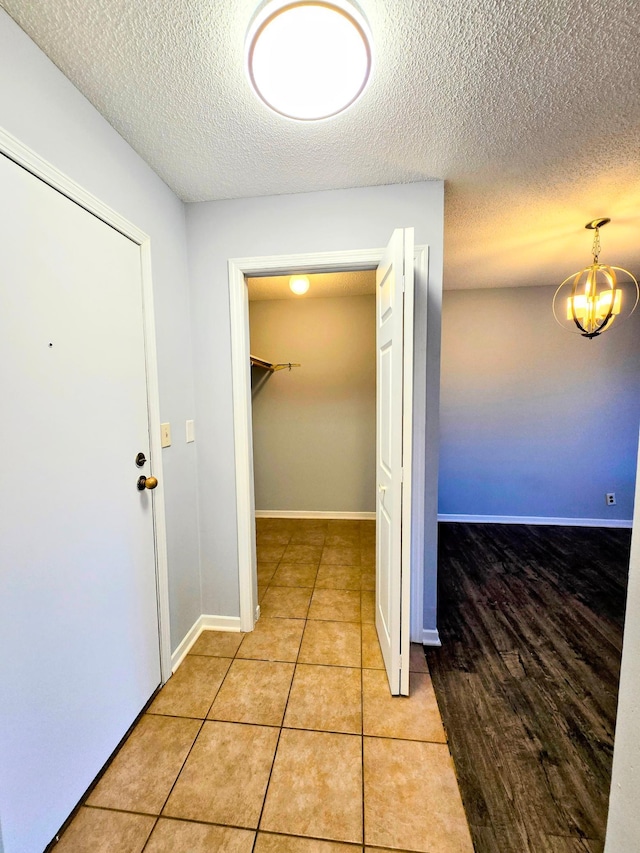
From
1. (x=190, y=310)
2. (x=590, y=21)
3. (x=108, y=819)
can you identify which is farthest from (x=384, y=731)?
(x=590, y=21)

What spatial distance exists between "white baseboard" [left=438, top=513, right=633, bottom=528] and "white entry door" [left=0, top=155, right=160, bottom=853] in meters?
3.29

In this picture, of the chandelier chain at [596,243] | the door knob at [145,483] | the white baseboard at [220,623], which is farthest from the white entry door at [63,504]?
the chandelier chain at [596,243]

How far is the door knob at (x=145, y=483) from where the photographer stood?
4.58ft

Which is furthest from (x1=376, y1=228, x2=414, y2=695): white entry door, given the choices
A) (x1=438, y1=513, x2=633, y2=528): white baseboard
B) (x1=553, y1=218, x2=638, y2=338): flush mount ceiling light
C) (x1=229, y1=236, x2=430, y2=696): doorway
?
(x1=438, y1=513, x2=633, y2=528): white baseboard

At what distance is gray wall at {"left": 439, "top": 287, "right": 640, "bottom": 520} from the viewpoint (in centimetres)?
335

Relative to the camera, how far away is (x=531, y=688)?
1552 millimetres

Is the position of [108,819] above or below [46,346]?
below

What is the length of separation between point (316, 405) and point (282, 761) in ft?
9.22

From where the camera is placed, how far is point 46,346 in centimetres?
99

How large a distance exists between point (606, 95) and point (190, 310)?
6.29 ft

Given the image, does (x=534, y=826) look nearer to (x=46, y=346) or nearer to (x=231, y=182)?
(x=46, y=346)

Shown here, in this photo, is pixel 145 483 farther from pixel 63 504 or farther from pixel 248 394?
pixel 248 394

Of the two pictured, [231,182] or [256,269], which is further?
[256,269]

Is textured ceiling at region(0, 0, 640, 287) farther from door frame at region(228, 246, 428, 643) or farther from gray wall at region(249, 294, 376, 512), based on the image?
gray wall at region(249, 294, 376, 512)
